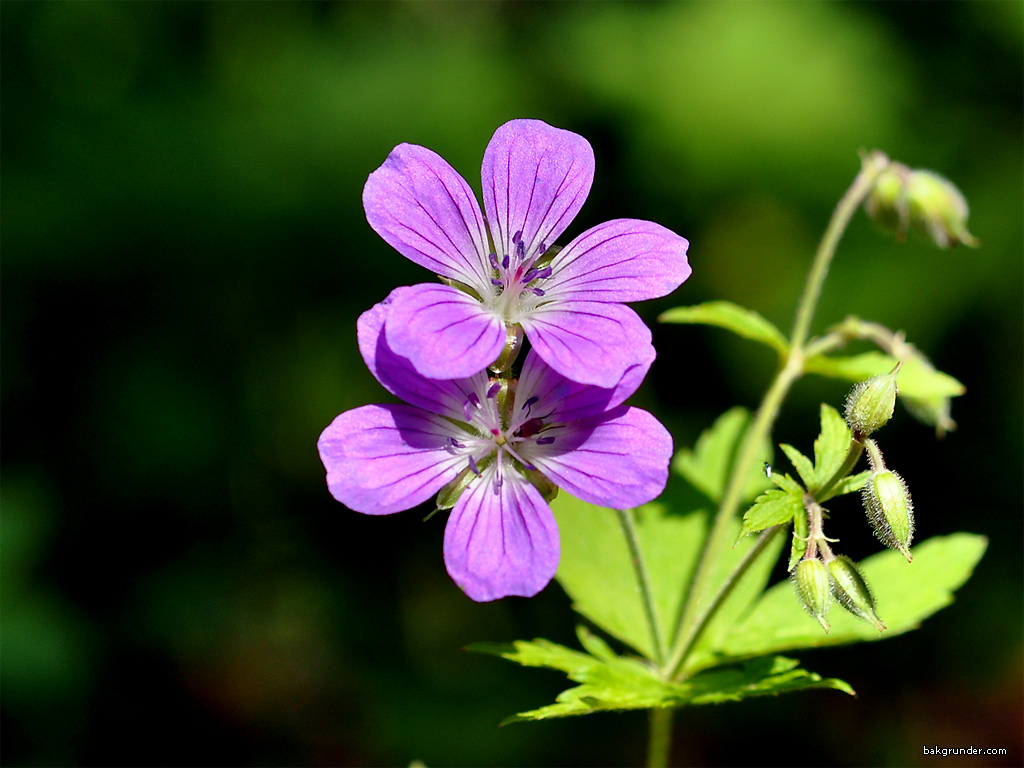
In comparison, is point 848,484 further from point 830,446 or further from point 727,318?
point 727,318

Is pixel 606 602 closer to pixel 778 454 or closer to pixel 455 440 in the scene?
pixel 455 440

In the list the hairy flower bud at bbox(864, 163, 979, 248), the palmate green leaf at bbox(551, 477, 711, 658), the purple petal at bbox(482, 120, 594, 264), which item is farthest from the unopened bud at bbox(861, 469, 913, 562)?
the hairy flower bud at bbox(864, 163, 979, 248)

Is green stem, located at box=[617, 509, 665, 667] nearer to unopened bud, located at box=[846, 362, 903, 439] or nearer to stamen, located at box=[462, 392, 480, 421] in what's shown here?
stamen, located at box=[462, 392, 480, 421]

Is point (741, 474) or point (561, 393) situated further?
point (741, 474)

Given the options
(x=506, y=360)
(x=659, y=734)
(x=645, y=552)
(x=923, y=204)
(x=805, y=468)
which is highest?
(x=923, y=204)

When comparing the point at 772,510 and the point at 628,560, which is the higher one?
the point at 628,560

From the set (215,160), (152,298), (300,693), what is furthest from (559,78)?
(300,693)

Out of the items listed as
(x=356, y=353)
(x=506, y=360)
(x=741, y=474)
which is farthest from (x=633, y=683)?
(x=356, y=353)
